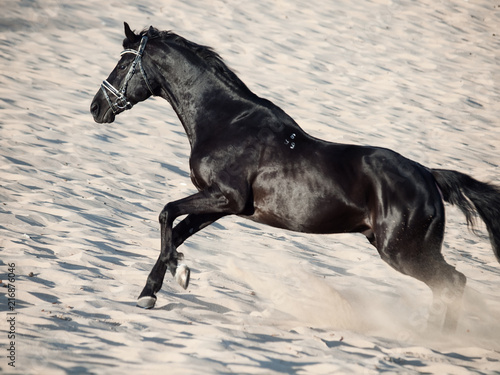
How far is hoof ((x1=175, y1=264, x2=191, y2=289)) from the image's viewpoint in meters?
4.70

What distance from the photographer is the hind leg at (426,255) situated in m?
4.77

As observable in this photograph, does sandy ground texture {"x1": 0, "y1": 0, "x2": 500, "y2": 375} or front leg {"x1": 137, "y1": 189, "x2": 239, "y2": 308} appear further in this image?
front leg {"x1": 137, "y1": 189, "x2": 239, "y2": 308}

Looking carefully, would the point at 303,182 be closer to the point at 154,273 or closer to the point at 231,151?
the point at 231,151

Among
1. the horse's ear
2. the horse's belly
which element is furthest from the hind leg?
the horse's ear

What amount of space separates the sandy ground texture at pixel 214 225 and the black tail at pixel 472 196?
92cm

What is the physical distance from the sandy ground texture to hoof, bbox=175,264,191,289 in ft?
0.91

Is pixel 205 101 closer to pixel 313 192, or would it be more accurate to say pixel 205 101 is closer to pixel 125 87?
pixel 125 87

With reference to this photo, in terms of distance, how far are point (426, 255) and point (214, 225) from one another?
3.08 metres

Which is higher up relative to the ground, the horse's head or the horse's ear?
the horse's ear

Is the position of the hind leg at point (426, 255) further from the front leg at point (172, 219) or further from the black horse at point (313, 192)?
the front leg at point (172, 219)

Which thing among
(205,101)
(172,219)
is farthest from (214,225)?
(172,219)

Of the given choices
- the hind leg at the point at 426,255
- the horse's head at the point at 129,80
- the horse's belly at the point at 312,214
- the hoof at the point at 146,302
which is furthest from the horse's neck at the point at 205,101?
the hind leg at the point at 426,255

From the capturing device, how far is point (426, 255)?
15.9ft

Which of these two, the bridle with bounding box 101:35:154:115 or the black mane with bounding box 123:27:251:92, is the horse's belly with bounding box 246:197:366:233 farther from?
the bridle with bounding box 101:35:154:115
